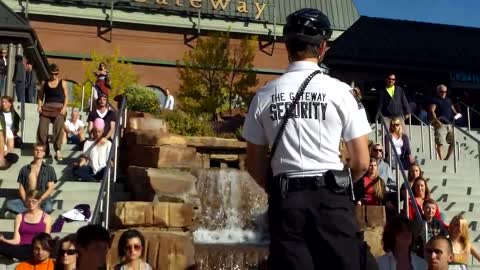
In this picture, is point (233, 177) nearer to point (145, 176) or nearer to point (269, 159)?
point (145, 176)

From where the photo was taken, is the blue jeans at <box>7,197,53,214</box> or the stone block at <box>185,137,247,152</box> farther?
the stone block at <box>185,137,247,152</box>

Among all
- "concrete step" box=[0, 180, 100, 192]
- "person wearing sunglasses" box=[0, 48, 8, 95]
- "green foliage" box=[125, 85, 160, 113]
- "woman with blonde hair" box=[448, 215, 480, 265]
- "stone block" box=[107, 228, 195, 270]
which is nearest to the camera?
"woman with blonde hair" box=[448, 215, 480, 265]

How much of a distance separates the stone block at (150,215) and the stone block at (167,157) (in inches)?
117

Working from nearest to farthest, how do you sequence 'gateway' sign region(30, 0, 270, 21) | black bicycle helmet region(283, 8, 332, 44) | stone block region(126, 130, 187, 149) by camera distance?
black bicycle helmet region(283, 8, 332, 44) → stone block region(126, 130, 187, 149) → 'gateway' sign region(30, 0, 270, 21)

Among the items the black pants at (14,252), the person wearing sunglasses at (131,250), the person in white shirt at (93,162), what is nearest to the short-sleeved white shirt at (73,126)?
the person in white shirt at (93,162)

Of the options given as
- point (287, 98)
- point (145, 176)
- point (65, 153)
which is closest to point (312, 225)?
point (287, 98)

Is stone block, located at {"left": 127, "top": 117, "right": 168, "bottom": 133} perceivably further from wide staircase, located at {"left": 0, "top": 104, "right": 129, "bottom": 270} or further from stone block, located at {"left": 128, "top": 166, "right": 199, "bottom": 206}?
stone block, located at {"left": 128, "top": 166, "right": 199, "bottom": 206}

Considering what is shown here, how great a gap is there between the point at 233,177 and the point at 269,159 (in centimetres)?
864

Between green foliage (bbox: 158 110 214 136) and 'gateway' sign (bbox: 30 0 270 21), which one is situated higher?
'gateway' sign (bbox: 30 0 270 21)

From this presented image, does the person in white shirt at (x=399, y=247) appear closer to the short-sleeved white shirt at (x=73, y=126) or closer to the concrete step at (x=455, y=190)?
the concrete step at (x=455, y=190)

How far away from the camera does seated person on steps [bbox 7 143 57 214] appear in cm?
993

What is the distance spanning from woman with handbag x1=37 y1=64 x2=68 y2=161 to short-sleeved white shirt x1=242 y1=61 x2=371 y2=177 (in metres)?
9.42

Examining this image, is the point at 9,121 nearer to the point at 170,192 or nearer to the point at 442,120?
the point at 170,192

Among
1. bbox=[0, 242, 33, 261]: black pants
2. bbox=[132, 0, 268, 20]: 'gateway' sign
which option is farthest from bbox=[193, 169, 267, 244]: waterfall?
bbox=[132, 0, 268, 20]: 'gateway' sign
